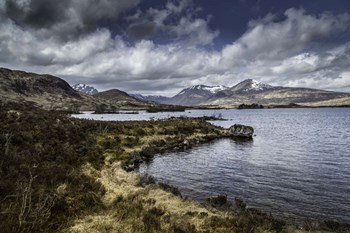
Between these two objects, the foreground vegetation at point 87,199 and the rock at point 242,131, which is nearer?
the foreground vegetation at point 87,199

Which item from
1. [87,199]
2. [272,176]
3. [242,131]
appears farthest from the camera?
[242,131]

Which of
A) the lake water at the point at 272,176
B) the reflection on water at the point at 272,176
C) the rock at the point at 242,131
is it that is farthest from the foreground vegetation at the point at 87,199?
the rock at the point at 242,131

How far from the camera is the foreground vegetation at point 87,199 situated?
1320cm

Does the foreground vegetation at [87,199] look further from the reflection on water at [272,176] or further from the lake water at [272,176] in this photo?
the reflection on water at [272,176]

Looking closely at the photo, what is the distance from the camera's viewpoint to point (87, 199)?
16328 millimetres

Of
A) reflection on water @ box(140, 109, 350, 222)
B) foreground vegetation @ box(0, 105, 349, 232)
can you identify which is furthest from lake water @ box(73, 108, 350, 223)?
foreground vegetation @ box(0, 105, 349, 232)

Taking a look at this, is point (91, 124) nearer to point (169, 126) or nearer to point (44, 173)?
point (169, 126)

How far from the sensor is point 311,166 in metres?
30.9

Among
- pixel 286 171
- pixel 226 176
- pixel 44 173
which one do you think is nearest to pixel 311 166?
pixel 286 171

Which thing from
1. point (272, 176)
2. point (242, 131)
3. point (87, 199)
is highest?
point (87, 199)

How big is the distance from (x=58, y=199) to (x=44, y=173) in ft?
14.3

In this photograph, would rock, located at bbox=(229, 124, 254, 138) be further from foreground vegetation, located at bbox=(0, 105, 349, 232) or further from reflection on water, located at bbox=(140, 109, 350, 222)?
foreground vegetation, located at bbox=(0, 105, 349, 232)

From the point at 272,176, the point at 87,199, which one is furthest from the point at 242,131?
the point at 87,199

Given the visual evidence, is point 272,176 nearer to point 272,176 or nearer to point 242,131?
point 272,176
